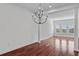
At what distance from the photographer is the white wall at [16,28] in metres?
3.63

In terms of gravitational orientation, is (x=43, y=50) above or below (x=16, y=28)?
below

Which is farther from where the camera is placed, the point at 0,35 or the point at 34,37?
the point at 34,37

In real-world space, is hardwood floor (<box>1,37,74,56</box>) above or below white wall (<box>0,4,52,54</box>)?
below

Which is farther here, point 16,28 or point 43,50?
point 16,28

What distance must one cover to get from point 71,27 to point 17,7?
316 cm

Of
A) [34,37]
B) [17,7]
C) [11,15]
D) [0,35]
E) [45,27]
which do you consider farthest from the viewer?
[34,37]

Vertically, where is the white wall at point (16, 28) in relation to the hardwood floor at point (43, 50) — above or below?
above

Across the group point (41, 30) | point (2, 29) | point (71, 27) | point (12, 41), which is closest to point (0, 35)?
point (2, 29)

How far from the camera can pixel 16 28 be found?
4.24 m

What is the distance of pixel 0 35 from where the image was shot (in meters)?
3.51

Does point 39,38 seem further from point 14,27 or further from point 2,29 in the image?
point 2,29

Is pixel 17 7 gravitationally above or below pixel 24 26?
above

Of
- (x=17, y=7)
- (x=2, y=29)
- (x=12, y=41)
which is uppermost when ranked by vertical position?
(x=17, y=7)

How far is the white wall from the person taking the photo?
3.63 metres
